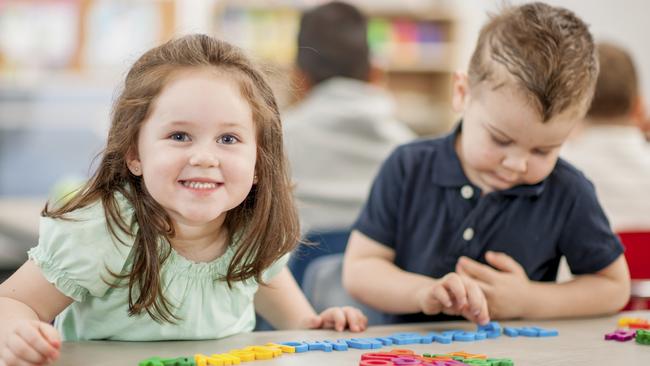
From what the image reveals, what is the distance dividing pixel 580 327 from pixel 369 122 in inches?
58.9

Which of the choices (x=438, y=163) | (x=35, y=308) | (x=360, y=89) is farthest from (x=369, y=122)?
(x=35, y=308)

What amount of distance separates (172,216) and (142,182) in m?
0.06

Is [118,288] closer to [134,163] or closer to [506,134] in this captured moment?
[134,163]

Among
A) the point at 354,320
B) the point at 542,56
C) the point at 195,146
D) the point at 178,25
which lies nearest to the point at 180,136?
the point at 195,146

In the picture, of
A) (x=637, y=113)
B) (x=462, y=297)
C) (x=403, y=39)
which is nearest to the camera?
(x=462, y=297)

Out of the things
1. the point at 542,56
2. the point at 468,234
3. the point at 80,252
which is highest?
the point at 542,56

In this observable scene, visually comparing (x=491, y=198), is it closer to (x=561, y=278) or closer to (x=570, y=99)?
(x=570, y=99)

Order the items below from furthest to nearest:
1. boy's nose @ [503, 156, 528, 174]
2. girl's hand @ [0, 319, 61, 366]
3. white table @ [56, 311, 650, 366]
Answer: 1. boy's nose @ [503, 156, 528, 174]
2. white table @ [56, 311, 650, 366]
3. girl's hand @ [0, 319, 61, 366]

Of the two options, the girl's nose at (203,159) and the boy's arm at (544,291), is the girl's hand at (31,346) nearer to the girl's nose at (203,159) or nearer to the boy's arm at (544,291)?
the girl's nose at (203,159)

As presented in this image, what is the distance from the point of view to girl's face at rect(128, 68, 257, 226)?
3.85ft

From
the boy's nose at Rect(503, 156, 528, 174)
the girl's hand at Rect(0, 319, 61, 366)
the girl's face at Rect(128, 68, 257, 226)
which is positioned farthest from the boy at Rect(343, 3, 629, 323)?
the girl's hand at Rect(0, 319, 61, 366)

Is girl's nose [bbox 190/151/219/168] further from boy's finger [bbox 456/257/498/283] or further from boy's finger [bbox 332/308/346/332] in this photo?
boy's finger [bbox 456/257/498/283]

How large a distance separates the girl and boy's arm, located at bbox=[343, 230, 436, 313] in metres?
0.19

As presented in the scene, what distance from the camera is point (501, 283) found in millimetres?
1497
